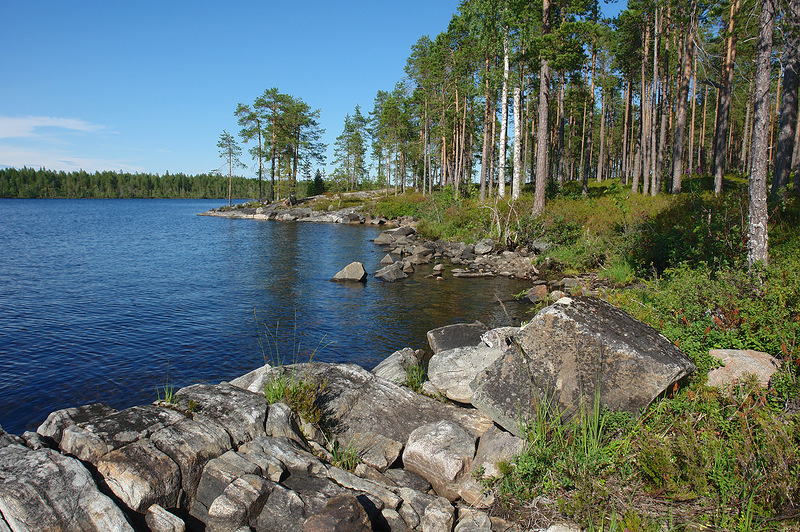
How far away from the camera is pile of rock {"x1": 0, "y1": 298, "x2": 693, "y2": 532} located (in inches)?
195

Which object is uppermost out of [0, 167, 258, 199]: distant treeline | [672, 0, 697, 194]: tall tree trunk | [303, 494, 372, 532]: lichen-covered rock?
[0, 167, 258, 199]: distant treeline

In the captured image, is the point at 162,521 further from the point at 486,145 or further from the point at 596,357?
the point at 486,145

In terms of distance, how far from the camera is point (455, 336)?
1140cm

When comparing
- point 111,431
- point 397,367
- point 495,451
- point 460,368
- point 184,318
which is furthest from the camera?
point 184,318

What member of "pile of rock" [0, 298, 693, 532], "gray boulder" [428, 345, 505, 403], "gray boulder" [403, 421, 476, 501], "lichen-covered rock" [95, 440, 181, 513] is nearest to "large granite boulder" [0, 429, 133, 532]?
"pile of rock" [0, 298, 693, 532]

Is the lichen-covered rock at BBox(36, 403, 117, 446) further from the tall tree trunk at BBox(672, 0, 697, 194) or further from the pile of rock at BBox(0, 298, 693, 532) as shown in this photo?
the tall tree trunk at BBox(672, 0, 697, 194)

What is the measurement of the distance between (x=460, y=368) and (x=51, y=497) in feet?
20.6

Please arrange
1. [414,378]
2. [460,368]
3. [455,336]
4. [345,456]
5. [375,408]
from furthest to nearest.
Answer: [455,336] < [414,378] < [460,368] < [375,408] < [345,456]

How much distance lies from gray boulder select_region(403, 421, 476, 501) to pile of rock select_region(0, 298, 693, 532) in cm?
2

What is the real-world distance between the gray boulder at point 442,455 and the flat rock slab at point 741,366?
335 cm

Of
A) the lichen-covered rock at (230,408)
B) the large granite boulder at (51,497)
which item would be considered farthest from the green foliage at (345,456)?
the large granite boulder at (51,497)

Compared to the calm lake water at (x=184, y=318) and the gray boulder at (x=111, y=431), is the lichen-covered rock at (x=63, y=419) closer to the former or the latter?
the gray boulder at (x=111, y=431)

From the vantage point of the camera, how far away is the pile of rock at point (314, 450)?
496cm

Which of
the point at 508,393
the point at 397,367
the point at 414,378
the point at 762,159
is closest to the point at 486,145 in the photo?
the point at 762,159
